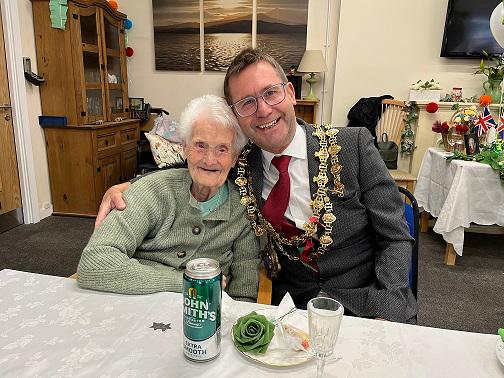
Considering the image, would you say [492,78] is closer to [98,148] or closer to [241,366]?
[98,148]

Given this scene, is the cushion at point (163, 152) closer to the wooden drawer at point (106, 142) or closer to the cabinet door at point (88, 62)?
the wooden drawer at point (106, 142)

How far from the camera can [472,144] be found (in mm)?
2953

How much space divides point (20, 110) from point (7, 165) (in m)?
0.50

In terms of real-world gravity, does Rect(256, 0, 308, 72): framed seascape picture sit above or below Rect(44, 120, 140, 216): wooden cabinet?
above

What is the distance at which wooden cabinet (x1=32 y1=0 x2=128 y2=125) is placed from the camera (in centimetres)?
351

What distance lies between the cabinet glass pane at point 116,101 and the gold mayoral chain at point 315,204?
3.29 meters

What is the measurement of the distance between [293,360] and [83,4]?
3830mm

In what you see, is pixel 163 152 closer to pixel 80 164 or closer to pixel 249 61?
pixel 80 164

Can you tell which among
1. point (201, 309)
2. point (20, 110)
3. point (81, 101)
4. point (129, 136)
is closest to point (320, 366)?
point (201, 309)

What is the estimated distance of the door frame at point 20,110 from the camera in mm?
3318

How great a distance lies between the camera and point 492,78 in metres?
3.82

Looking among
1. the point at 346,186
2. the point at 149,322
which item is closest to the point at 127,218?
the point at 149,322

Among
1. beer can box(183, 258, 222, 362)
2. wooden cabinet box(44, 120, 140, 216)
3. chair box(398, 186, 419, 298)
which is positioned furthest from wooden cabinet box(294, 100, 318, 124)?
beer can box(183, 258, 222, 362)

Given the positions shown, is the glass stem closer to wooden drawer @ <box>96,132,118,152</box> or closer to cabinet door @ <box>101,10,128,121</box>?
wooden drawer @ <box>96,132,118,152</box>
